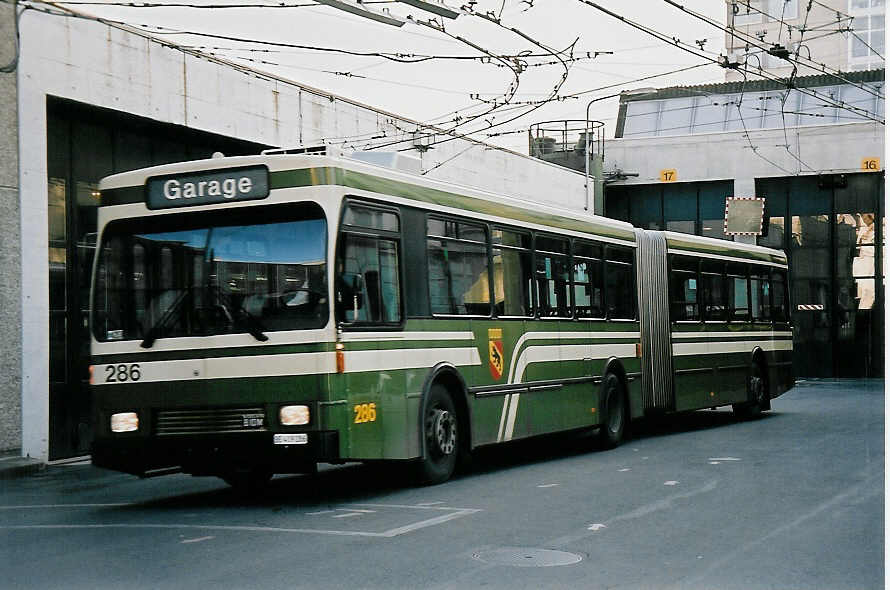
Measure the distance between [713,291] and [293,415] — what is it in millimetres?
11846

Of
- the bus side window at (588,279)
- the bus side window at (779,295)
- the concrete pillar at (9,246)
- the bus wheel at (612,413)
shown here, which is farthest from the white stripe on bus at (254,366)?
the bus side window at (779,295)

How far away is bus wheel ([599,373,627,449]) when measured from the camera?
16.8 m

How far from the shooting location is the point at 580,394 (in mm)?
16188

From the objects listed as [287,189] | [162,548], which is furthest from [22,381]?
[162,548]

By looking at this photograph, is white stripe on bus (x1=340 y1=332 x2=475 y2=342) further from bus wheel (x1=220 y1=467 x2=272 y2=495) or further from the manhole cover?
the manhole cover

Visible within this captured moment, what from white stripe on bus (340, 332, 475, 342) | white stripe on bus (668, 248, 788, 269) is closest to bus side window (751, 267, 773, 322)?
white stripe on bus (668, 248, 788, 269)

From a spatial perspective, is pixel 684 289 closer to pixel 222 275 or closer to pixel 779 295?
pixel 779 295

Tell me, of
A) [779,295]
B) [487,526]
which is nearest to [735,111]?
[779,295]

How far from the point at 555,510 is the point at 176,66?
10637mm

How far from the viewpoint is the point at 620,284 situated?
17.8 m

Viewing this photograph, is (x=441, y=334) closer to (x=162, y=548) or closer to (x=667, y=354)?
(x=162, y=548)

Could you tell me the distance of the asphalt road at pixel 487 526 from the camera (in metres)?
7.60

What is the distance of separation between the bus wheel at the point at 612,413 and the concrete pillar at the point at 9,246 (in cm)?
741

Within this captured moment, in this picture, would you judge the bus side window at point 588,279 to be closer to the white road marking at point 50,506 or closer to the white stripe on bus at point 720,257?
the white stripe on bus at point 720,257
